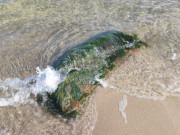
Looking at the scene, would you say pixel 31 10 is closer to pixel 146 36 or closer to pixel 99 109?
pixel 146 36

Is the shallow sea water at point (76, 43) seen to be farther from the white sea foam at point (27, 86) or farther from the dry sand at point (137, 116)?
the dry sand at point (137, 116)

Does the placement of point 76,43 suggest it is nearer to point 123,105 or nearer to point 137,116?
point 123,105

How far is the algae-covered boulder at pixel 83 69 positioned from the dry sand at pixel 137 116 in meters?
0.53

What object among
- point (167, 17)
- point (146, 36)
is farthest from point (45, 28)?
point (167, 17)

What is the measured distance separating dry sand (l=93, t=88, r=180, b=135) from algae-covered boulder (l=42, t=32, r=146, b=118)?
528 mm

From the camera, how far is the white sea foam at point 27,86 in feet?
13.7

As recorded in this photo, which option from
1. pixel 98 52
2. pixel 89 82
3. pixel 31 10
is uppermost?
pixel 31 10

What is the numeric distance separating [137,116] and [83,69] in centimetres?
191

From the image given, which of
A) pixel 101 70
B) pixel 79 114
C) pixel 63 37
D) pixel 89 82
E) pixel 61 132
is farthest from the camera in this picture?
pixel 63 37

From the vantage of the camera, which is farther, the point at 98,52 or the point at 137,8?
the point at 137,8

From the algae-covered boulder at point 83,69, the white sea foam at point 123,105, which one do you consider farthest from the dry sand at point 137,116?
the algae-covered boulder at point 83,69

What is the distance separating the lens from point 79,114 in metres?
3.92

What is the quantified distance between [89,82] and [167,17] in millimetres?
5423

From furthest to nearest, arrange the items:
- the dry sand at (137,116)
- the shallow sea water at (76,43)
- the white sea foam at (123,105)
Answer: the white sea foam at (123,105) → the shallow sea water at (76,43) → the dry sand at (137,116)
